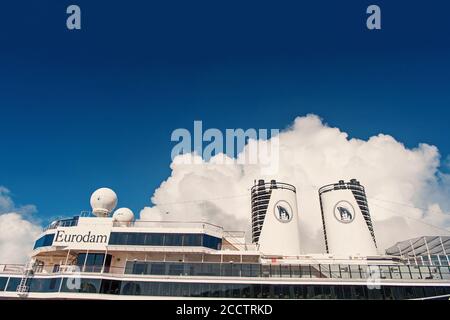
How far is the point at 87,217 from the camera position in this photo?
34219 millimetres

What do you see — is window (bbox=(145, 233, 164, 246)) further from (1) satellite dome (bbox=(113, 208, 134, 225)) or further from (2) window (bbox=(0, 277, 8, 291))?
(2) window (bbox=(0, 277, 8, 291))

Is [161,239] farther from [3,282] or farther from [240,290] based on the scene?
[3,282]

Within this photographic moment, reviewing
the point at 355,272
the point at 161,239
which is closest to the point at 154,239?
the point at 161,239

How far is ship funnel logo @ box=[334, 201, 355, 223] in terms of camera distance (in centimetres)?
4495

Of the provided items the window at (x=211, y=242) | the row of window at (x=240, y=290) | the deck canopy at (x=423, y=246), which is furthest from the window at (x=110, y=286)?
the deck canopy at (x=423, y=246)

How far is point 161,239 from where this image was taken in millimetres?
32469

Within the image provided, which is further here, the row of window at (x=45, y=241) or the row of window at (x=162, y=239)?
the row of window at (x=45, y=241)

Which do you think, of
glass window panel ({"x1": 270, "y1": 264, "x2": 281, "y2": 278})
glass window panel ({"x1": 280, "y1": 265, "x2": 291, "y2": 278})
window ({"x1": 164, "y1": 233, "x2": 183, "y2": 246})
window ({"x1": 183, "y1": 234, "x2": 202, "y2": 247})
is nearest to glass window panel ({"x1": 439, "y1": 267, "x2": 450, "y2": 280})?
glass window panel ({"x1": 280, "y1": 265, "x2": 291, "y2": 278})

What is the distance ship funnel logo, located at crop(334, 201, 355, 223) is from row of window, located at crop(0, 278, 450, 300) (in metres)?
17.7

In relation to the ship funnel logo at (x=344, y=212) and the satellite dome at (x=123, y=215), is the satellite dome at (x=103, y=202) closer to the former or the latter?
the satellite dome at (x=123, y=215)

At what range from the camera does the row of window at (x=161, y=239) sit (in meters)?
32.2

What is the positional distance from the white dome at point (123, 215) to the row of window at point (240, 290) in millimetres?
10037
